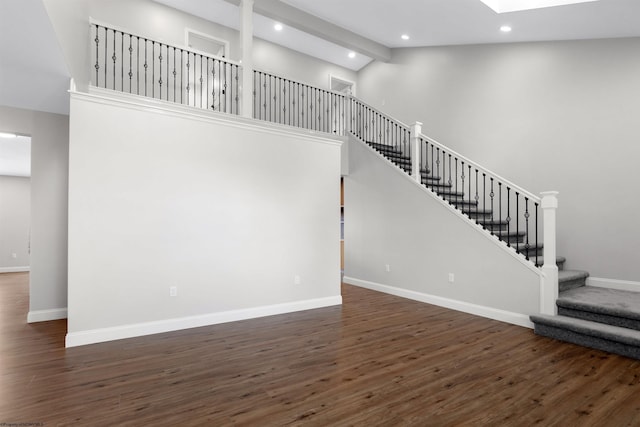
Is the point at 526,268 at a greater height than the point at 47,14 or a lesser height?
lesser

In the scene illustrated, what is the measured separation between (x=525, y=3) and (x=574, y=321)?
4.37 m

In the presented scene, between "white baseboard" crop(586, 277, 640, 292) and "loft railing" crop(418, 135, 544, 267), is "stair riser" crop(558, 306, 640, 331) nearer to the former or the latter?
"loft railing" crop(418, 135, 544, 267)

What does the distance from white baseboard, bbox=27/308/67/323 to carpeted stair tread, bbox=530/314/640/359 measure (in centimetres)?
612

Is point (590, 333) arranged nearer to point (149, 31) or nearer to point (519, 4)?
point (519, 4)

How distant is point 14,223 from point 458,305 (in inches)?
442

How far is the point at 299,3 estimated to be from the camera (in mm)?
6406

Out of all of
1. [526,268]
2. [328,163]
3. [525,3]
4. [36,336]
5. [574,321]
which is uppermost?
[525,3]

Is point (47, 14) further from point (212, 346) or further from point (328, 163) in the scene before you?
point (328, 163)

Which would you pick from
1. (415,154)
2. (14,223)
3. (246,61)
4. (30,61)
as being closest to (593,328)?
(415,154)

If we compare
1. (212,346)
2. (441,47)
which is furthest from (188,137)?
(441,47)

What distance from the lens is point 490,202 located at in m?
6.31

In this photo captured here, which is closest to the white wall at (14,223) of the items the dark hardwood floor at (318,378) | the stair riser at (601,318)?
the dark hardwood floor at (318,378)

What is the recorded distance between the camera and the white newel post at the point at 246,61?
5648mm

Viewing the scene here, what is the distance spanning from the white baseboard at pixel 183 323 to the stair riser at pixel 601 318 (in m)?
2.99
